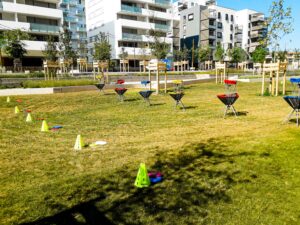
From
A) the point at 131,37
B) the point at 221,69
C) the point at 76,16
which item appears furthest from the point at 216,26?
the point at 221,69

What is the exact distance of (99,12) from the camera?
61469 millimetres

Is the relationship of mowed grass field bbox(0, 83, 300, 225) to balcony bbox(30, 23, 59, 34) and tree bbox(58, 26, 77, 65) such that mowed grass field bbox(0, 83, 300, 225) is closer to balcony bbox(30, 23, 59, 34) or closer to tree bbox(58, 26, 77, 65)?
tree bbox(58, 26, 77, 65)

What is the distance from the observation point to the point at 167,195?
12.9 feet

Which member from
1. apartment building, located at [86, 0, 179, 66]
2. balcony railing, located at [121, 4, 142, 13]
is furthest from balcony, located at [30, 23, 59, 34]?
balcony railing, located at [121, 4, 142, 13]

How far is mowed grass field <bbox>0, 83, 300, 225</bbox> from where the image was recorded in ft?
11.3

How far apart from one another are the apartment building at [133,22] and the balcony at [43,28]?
13.9 metres

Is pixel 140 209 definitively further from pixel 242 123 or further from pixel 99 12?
pixel 99 12

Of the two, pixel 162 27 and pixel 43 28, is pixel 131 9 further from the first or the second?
pixel 43 28

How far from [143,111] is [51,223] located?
8665 millimetres

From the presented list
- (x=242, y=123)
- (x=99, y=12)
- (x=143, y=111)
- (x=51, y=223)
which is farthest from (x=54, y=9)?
(x=51, y=223)

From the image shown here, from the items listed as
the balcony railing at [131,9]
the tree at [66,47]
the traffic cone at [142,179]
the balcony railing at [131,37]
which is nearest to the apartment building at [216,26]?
the balcony railing at [131,9]

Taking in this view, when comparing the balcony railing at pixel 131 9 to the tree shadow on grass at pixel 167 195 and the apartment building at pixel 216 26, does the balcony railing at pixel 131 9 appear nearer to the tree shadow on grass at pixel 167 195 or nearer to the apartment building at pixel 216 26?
the apartment building at pixel 216 26

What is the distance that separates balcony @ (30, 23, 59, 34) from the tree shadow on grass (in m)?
42.6

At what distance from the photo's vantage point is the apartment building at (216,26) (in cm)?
7356
